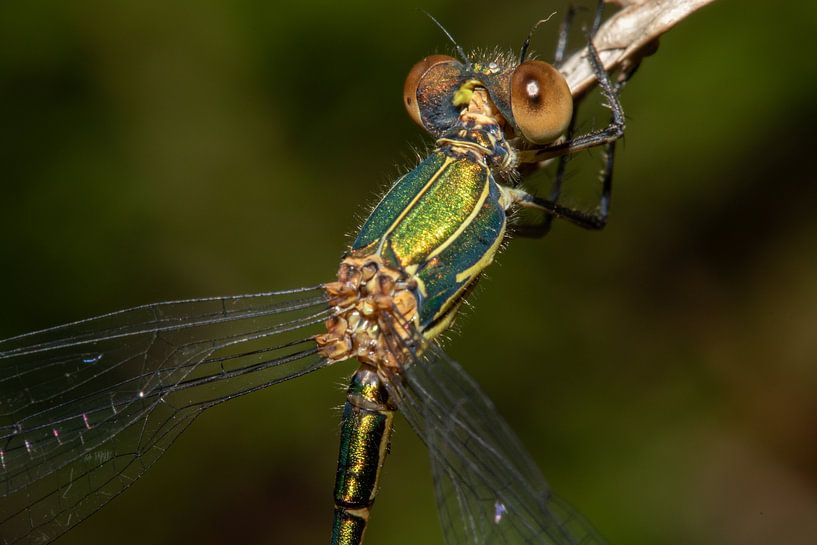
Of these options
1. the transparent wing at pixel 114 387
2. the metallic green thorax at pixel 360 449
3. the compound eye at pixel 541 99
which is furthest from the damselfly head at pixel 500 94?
the metallic green thorax at pixel 360 449

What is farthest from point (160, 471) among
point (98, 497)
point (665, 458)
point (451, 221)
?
point (665, 458)

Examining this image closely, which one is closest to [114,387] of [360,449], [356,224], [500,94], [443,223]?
[360,449]

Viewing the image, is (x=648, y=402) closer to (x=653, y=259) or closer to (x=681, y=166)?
(x=653, y=259)

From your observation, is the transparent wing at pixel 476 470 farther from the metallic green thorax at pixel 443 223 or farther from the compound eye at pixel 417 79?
the compound eye at pixel 417 79

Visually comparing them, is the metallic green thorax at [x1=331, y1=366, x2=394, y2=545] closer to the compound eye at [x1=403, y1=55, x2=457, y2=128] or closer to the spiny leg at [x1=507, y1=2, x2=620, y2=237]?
the spiny leg at [x1=507, y1=2, x2=620, y2=237]

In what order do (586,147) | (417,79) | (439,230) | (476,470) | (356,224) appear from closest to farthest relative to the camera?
(476,470) → (439,230) → (586,147) → (417,79) → (356,224)

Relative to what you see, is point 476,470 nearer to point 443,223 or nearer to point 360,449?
point 360,449

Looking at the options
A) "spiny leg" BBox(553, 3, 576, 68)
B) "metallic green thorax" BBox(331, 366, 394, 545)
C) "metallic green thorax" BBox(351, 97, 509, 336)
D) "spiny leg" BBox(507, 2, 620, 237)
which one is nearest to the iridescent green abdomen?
"metallic green thorax" BBox(351, 97, 509, 336)
